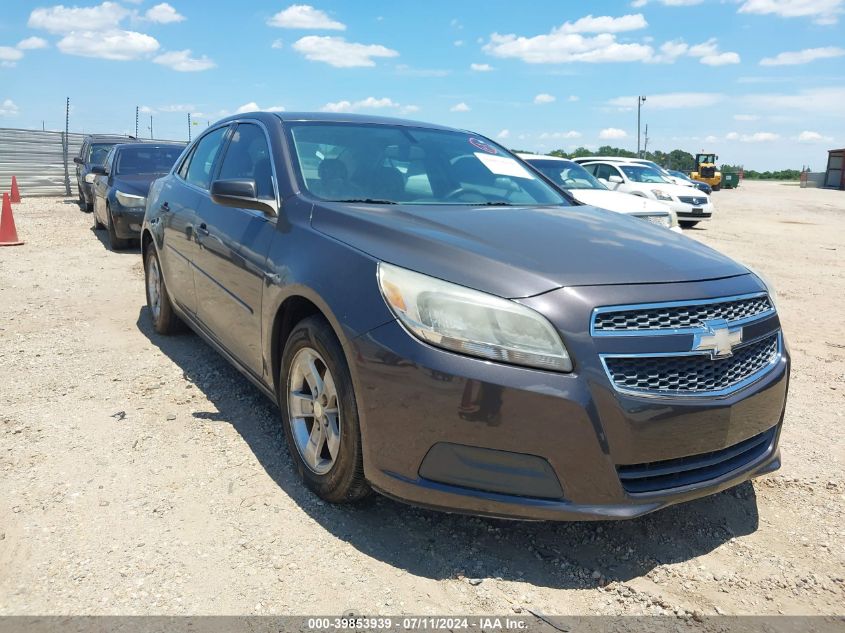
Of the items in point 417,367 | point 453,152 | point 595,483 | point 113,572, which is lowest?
point 113,572

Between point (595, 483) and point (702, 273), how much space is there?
929mm

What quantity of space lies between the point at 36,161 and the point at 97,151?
8.81 m

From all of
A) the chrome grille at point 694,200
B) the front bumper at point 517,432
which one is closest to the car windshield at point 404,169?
the front bumper at point 517,432

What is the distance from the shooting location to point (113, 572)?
97.9 inches

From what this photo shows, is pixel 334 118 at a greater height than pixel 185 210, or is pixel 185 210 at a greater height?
pixel 334 118

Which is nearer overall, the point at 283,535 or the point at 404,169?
the point at 283,535

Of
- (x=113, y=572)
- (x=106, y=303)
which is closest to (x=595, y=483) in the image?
(x=113, y=572)

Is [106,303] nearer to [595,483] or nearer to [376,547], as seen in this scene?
[376,547]

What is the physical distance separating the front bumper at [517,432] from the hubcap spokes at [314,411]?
0.35 meters

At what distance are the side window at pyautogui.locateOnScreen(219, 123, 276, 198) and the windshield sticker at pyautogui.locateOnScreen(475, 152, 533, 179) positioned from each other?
122 centimetres

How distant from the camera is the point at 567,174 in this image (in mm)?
11312

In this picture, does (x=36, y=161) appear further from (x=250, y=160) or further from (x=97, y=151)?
(x=250, y=160)

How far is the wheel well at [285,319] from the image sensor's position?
2976 mm

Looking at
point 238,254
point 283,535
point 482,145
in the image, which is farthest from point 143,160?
point 283,535
